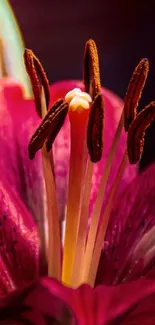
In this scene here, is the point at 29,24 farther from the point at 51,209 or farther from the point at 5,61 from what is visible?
the point at 51,209

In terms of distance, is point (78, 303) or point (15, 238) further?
point (15, 238)

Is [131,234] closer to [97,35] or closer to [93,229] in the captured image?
[93,229]

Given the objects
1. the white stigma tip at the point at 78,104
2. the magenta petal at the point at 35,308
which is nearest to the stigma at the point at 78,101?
the white stigma tip at the point at 78,104

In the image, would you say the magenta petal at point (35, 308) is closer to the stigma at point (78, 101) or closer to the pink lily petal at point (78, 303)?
the pink lily petal at point (78, 303)

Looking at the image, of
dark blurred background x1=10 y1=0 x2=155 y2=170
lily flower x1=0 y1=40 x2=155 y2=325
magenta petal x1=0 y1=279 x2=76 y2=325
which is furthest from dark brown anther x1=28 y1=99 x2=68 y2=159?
dark blurred background x1=10 y1=0 x2=155 y2=170

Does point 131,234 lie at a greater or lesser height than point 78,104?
lesser

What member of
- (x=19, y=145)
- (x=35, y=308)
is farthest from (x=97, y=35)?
(x=35, y=308)

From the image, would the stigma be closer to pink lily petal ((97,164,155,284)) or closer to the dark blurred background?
pink lily petal ((97,164,155,284))
